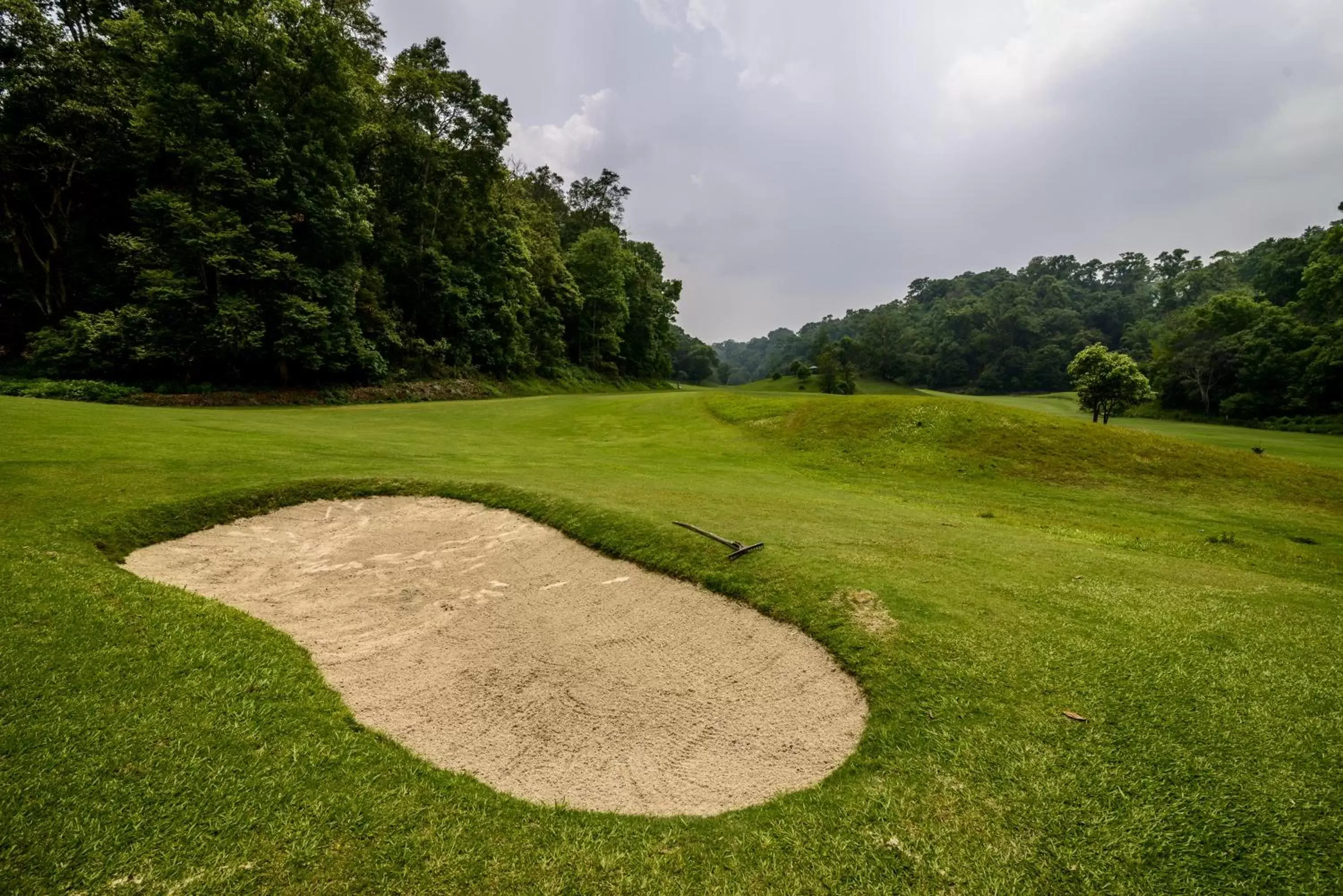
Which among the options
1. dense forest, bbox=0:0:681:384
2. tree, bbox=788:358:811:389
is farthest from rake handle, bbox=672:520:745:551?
tree, bbox=788:358:811:389

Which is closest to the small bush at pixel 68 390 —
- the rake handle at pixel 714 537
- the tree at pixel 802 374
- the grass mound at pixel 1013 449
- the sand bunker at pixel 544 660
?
the sand bunker at pixel 544 660

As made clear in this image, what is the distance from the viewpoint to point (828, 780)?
368 centimetres

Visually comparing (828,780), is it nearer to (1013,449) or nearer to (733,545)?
(733,545)

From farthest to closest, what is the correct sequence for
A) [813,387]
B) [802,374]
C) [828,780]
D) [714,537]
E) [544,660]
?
[802,374] → [813,387] → [714,537] → [544,660] → [828,780]

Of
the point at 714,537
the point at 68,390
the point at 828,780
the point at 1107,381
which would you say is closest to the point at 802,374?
the point at 1107,381

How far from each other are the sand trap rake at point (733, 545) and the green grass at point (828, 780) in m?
0.25

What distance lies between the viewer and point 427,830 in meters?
3.00

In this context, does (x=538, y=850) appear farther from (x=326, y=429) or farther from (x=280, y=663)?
(x=326, y=429)

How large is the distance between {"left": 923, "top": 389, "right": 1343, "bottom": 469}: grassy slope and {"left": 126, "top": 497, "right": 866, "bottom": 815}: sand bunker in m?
22.8

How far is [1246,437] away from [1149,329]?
3035 inches

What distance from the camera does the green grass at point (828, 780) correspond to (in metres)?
2.74

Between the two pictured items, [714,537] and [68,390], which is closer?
[714,537]

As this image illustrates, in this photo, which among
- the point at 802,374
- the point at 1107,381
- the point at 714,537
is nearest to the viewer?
the point at 714,537

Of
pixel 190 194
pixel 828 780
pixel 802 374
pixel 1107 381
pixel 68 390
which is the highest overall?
pixel 190 194
